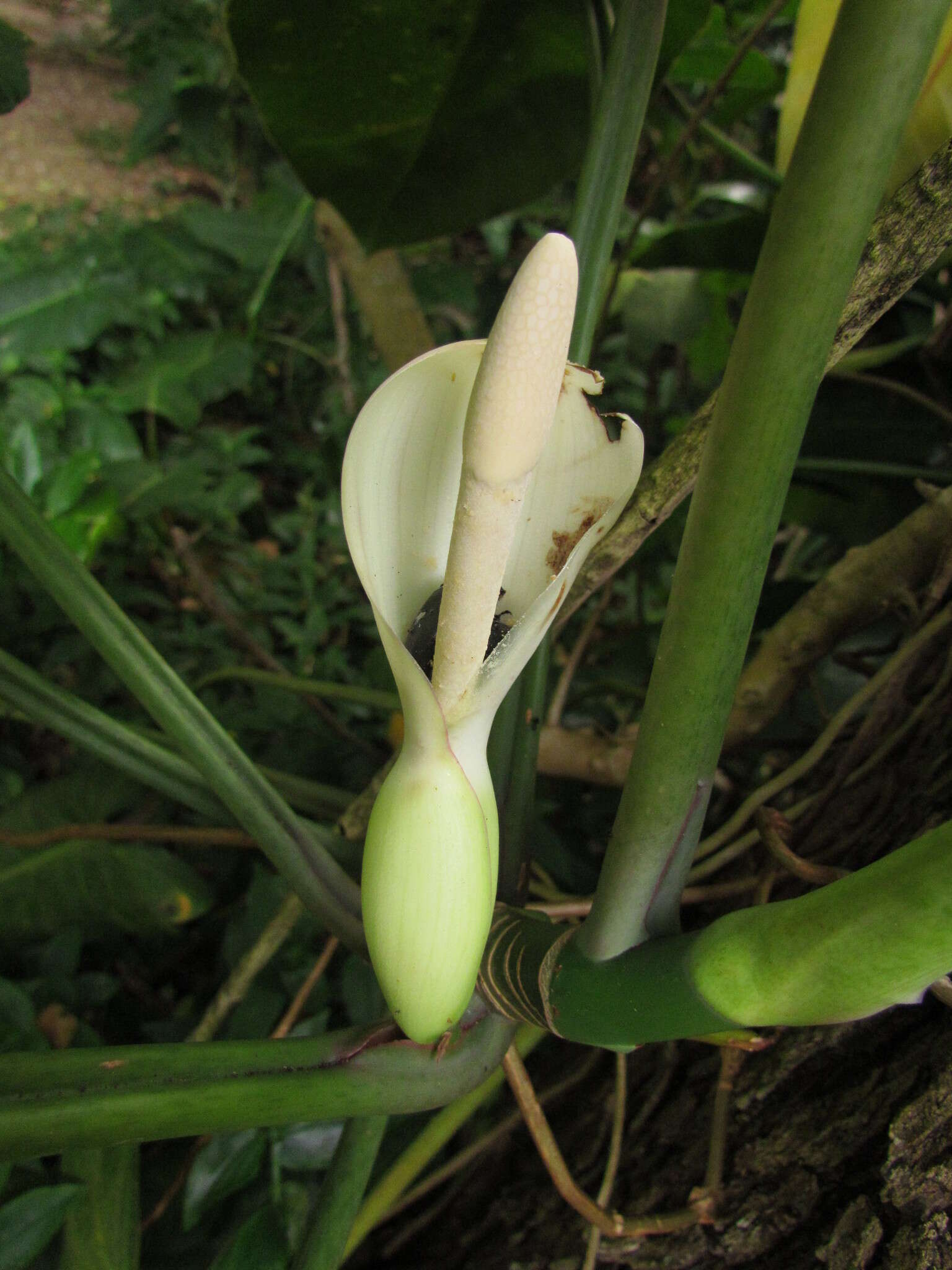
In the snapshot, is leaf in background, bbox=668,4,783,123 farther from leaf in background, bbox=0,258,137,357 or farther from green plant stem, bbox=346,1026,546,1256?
leaf in background, bbox=0,258,137,357

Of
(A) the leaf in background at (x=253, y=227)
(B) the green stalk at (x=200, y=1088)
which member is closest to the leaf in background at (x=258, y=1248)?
(B) the green stalk at (x=200, y=1088)

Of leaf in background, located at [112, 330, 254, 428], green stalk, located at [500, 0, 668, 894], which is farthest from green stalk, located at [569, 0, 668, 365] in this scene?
leaf in background, located at [112, 330, 254, 428]

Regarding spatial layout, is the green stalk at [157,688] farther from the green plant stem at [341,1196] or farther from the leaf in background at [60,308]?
the leaf in background at [60,308]

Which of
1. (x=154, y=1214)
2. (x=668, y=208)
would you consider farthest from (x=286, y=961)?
(x=668, y=208)

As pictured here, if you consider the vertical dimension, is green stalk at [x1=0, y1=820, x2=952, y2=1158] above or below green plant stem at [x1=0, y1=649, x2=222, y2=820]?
below

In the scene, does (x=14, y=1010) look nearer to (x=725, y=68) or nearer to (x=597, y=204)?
(x=597, y=204)
